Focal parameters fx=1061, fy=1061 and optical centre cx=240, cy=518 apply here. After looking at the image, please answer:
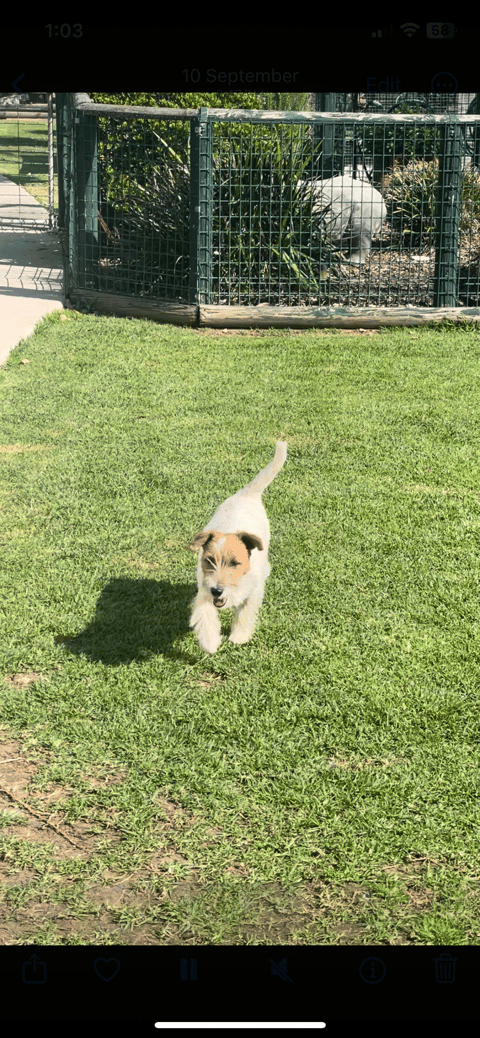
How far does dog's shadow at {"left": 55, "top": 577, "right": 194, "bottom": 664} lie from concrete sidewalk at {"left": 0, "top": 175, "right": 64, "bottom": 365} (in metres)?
4.57

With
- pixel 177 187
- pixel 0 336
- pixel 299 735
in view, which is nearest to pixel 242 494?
pixel 299 735

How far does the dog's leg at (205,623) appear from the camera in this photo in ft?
13.4

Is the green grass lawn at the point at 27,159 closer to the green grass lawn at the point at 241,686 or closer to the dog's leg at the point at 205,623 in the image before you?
the green grass lawn at the point at 241,686

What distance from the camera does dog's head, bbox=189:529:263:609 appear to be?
3.96 m

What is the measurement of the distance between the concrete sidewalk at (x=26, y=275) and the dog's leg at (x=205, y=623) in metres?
5.40

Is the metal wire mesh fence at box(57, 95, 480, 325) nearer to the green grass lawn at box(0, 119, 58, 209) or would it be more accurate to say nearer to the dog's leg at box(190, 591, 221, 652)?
the green grass lawn at box(0, 119, 58, 209)

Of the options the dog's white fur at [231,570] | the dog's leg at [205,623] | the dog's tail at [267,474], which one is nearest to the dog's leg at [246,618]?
the dog's white fur at [231,570]

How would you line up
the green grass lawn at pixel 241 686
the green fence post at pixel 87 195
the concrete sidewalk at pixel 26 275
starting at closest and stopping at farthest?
the green grass lawn at pixel 241 686, the concrete sidewalk at pixel 26 275, the green fence post at pixel 87 195

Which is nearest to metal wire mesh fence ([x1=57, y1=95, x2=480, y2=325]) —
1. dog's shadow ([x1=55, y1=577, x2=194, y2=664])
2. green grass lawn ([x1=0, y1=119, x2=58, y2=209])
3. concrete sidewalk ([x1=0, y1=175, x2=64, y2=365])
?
concrete sidewalk ([x1=0, y1=175, x2=64, y2=365])

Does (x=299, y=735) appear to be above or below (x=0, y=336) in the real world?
below

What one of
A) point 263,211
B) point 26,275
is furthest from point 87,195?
point 263,211

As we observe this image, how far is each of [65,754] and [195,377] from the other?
544cm

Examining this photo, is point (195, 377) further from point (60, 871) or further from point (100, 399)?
point (60, 871)

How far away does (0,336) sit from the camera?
31.7ft
